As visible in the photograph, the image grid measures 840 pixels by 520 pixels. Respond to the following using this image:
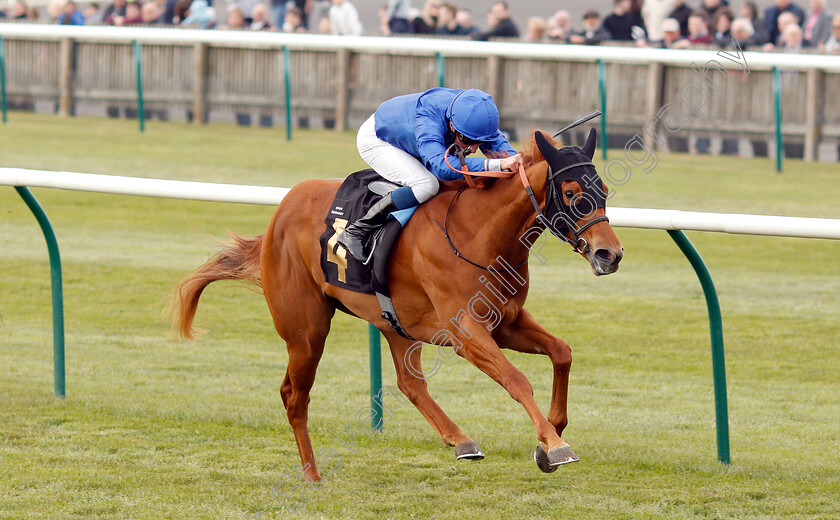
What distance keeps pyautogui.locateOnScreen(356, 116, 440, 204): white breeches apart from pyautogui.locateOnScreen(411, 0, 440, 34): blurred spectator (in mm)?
10663

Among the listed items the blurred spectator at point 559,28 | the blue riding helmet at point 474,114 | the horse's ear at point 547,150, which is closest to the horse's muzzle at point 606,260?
the horse's ear at point 547,150

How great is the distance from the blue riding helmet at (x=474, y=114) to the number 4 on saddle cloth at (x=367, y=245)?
1.32ft

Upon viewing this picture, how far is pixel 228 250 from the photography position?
17.7 ft

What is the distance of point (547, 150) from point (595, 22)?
10.2 metres

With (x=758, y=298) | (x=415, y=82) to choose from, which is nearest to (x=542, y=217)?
(x=758, y=298)

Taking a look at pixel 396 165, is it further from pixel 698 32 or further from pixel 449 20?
pixel 449 20

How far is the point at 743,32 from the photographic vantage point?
12898 millimetres

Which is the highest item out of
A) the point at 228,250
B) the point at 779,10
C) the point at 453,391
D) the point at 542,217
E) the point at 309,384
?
the point at 779,10

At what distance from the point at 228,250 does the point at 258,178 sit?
281 inches

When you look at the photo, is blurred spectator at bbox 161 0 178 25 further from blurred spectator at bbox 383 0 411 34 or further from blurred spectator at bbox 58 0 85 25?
blurred spectator at bbox 383 0 411 34

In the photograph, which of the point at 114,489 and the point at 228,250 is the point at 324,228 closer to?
the point at 228,250

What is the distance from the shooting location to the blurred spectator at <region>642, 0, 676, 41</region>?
13.7 meters

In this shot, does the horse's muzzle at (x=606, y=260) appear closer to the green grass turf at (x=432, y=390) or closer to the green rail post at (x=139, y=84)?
the green grass turf at (x=432, y=390)

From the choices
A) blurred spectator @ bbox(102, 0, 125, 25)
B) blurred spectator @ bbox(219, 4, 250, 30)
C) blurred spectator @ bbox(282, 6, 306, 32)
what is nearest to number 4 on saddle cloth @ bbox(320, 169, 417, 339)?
blurred spectator @ bbox(282, 6, 306, 32)
